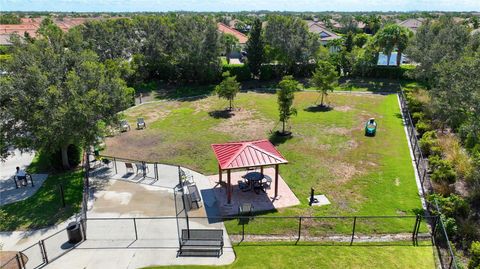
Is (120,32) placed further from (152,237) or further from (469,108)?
(469,108)

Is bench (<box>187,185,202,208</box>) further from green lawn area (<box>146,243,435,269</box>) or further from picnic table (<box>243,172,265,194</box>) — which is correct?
green lawn area (<box>146,243,435,269</box>)

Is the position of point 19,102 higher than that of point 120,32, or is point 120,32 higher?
point 120,32

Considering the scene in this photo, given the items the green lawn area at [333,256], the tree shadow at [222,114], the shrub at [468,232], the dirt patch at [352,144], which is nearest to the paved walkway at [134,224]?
the green lawn area at [333,256]

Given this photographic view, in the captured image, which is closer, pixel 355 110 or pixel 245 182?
pixel 245 182

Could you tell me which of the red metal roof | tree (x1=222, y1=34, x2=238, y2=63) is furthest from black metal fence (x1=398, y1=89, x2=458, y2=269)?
tree (x1=222, y1=34, x2=238, y2=63)

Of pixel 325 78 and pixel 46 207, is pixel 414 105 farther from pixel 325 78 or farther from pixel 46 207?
pixel 46 207

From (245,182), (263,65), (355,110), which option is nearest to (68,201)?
(245,182)

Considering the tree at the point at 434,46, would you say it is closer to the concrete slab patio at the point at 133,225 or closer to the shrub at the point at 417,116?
the shrub at the point at 417,116
